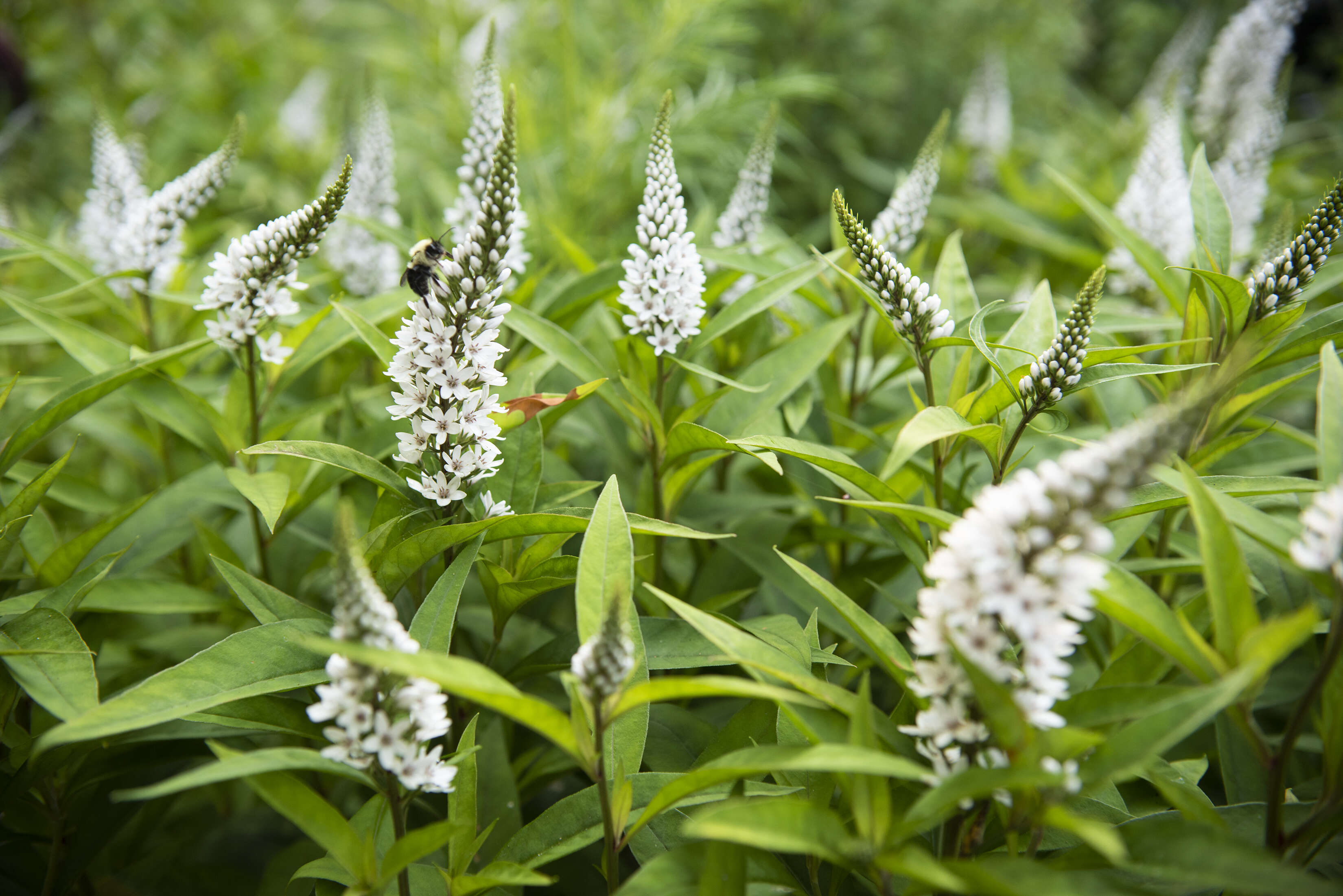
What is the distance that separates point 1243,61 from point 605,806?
5088mm

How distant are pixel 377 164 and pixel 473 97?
724 mm

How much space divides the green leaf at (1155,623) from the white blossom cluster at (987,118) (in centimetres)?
412

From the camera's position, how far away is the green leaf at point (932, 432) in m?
1.31

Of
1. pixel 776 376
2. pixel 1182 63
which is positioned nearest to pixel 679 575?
pixel 776 376

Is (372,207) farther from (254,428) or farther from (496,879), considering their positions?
(496,879)

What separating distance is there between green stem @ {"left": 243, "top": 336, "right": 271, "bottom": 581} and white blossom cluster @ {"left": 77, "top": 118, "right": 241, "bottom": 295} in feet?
1.79

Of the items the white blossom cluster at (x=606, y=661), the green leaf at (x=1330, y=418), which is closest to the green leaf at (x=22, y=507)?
the white blossom cluster at (x=606, y=661)

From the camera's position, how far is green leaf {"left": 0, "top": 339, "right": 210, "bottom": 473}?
1.80 m

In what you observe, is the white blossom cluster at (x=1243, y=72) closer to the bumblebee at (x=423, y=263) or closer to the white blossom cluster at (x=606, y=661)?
the bumblebee at (x=423, y=263)

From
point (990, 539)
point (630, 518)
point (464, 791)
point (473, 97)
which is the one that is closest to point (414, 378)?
point (630, 518)

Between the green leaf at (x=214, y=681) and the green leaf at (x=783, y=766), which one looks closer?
the green leaf at (x=783, y=766)

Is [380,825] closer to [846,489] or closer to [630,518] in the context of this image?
[630,518]

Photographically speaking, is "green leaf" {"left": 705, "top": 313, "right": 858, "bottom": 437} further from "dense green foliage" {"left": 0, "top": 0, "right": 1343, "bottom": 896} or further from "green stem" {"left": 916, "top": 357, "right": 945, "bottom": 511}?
"green stem" {"left": 916, "top": 357, "right": 945, "bottom": 511}

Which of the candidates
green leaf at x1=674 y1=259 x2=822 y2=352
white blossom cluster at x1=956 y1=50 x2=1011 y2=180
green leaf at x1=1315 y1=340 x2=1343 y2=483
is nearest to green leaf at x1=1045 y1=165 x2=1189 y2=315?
green leaf at x1=1315 y1=340 x2=1343 y2=483
